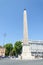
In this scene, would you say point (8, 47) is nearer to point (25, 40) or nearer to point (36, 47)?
point (36, 47)

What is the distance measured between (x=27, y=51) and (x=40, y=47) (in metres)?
50.5

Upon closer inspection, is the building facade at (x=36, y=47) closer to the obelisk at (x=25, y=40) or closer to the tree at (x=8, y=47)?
the tree at (x=8, y=47)

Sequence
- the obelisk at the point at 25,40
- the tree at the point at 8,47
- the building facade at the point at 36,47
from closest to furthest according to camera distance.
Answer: the obelisk at the point at 25,40 < the building facade at the point at 36,47 < the tree at the point at 8,47

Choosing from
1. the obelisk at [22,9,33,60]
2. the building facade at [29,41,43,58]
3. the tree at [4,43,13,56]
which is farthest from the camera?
the tree at [4,43,13,56]

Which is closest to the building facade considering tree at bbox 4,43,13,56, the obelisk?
tree at bbox 4,43,13,56

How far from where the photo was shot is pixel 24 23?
5047 centimetres

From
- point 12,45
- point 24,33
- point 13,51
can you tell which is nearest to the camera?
point 24,33

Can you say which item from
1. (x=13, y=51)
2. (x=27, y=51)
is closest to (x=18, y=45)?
(x=13, y=51)

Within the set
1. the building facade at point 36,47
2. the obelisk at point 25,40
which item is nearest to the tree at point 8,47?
the building facade at point 36,47

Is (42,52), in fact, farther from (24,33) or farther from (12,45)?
(24,33)

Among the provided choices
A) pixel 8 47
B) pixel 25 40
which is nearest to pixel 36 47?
pixel 8 47

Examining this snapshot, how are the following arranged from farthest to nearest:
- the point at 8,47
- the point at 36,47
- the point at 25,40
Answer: the point at 8,47 < the point at 36,47 < the point at 25,40

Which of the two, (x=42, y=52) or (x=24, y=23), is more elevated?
(x=24, y=23)

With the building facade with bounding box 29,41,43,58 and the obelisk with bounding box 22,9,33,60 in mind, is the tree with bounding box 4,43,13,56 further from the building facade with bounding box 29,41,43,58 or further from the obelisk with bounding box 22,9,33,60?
the obelisk with bounding box 22,9,33,60
